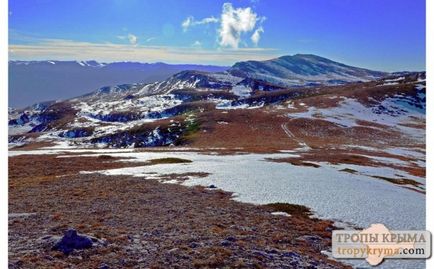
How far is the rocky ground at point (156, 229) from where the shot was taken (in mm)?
19266

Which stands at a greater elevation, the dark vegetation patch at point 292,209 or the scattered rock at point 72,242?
the scattered rock at point 72,242

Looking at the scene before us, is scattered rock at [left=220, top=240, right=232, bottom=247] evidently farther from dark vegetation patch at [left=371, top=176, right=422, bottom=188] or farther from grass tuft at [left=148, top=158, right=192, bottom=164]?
grass tuft at [left=148, top=158, right=192, bottom=164]

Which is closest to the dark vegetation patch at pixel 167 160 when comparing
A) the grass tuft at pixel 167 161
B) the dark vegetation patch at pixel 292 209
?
the grass tuft at pixel 167 161

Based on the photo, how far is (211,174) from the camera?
46.8 meters

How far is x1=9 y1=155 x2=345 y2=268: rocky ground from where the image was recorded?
19.3 metres

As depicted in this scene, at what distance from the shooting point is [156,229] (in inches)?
955

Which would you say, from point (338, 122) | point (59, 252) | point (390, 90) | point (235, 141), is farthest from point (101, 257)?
point (390, 90)

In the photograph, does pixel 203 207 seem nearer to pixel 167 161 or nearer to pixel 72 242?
pixel 72 242

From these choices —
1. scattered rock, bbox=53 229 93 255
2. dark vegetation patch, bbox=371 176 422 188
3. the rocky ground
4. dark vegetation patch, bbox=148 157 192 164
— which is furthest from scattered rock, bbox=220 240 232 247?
dark vegetation patch, bbox=148 157 192 164

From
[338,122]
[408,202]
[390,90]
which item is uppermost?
[390,90]

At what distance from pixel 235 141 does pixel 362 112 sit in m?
85.5

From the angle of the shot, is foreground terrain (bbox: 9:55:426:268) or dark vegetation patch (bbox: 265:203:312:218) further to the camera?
dark vegetation patch (bbox: 265:203:312:218)

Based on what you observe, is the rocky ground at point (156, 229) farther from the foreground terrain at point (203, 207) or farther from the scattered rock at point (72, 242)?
the scattered rock at point (72, 242)
